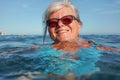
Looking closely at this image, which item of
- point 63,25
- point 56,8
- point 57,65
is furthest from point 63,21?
point 57,65

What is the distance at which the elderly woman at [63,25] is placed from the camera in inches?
187

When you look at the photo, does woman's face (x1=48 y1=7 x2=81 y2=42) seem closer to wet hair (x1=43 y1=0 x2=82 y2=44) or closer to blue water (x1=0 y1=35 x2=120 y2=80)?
wet hair (x1=43 y1=0 x2=82 y2=44)

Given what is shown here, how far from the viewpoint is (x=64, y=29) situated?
4777mm

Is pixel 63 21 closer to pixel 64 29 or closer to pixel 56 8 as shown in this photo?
pixel 64 29

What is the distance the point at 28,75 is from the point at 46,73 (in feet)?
1.04

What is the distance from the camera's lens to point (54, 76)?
11.3ft

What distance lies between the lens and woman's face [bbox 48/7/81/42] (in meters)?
4.77

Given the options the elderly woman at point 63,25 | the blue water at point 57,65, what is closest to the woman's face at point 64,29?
the elderly woman at point 63,25

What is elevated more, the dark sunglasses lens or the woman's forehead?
the woman's forehead

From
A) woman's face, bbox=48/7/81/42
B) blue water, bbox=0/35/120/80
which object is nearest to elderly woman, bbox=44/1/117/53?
woman's face, bbox=48/7/81/42

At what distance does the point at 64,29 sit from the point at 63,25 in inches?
3.8

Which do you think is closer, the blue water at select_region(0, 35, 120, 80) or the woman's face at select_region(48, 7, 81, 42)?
the blue water at select_region(0, 35, 120, 80)

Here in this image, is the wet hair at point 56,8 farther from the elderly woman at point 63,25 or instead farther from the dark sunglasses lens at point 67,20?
the dark sunglasses lens at point 67,20

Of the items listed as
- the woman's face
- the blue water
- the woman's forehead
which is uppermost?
the woman's forehead
